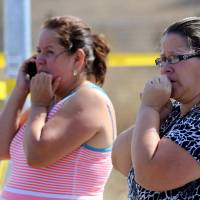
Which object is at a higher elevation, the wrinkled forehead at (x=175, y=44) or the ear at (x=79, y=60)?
the wrinkled forehead at (x=175, y=44)

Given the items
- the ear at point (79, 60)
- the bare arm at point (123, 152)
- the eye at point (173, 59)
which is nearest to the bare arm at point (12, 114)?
the ear at point (79, 60)

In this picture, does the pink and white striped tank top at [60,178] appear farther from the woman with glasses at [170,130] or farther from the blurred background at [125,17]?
the blurred background at [125,17]

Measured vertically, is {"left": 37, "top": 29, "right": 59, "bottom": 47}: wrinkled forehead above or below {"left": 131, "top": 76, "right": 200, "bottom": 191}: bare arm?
above

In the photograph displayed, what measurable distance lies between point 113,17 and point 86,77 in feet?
69.3

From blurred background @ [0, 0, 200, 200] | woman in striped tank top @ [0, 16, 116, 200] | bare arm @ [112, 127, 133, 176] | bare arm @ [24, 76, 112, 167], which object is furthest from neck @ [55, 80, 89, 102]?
blurred background @ [0, 0, 200, 200]

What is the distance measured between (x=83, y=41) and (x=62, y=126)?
48 cm

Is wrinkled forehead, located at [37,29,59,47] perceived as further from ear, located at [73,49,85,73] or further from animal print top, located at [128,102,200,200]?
animal print top, located at [128,102,200,200]

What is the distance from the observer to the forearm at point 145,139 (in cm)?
236

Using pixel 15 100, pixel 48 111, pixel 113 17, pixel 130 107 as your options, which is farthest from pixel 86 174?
pixel 113 17

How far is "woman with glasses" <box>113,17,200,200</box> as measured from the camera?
2.34 metres

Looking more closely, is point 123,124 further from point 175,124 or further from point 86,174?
point 175,124

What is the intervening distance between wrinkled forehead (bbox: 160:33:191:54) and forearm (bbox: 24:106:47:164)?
2.55 ft

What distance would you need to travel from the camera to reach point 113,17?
2428cm

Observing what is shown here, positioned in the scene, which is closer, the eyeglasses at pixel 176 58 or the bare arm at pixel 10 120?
the eyeglasses at pixel 176 58
